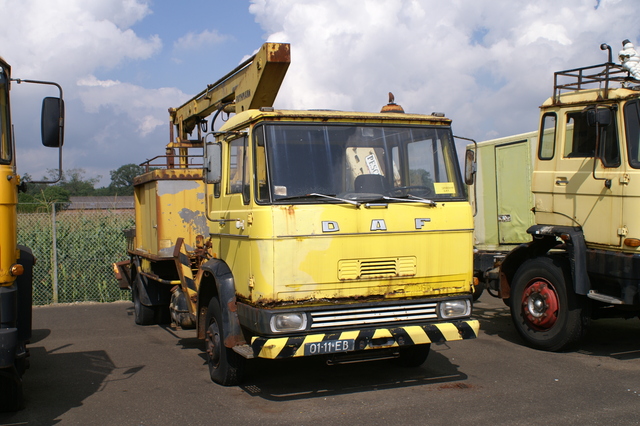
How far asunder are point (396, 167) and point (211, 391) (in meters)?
2.89

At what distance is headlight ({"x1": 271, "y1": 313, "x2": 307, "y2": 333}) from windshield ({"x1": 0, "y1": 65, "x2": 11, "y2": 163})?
2.64 meters

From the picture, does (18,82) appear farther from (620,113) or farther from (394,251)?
(620,113)

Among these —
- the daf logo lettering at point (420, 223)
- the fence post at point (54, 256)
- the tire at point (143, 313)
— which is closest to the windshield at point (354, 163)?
the daf logo lettering at point (420, 223)

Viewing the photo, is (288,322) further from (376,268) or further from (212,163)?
(212,163)

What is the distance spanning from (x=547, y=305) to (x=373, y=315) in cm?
316

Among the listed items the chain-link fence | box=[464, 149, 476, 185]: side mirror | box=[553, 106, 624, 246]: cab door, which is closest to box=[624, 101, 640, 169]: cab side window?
box=[553, 106, 624, 246]: cab door

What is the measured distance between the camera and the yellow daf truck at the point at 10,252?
489cm

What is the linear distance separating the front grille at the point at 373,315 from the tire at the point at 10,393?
2.65 meters

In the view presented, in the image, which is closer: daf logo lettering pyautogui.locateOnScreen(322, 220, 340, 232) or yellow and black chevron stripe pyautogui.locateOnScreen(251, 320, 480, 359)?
yellow and black chevron stripe pyautogui.locateOnScreen(251, 320, 480, 359)

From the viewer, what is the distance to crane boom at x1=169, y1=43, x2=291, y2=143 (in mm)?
7500

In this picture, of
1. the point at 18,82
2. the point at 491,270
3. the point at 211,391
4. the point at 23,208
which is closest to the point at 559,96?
the point at 491,270

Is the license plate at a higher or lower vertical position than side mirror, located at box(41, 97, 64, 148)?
lower

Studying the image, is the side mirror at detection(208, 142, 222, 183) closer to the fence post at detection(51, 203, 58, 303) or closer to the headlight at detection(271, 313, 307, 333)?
the headlight at detection(271, 313, 307, 333)

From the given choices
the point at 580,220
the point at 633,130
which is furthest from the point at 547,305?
the point at 633,130
